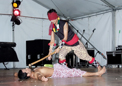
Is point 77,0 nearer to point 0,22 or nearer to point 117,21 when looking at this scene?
point 117,21

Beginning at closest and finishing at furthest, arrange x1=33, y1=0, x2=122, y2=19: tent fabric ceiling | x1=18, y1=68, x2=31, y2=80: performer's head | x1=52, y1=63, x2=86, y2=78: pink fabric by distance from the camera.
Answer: x1=18, y1=68, x2=31, y2=80: performer's head → x1=52, y1=63, x2=86, y2=78: pink fabric → x1=33, y1=0, x2=122, y2=19: tent fabric ceiling

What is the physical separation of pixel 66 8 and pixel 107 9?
1547 millimetres

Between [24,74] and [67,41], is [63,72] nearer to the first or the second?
[67,41]

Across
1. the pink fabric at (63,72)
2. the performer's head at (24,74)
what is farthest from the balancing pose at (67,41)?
the performer's head at (24,74)

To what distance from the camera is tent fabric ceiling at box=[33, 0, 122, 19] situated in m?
6.30

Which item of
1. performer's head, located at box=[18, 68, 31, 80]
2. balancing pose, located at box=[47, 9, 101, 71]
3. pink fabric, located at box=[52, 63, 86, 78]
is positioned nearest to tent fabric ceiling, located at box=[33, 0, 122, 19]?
balancing pose, located at box=[47, 9, 101, 71]

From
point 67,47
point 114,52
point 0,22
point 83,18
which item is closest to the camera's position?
point 67,47

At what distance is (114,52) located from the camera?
6508mm

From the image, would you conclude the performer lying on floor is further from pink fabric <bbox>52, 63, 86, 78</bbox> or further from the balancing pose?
the balancing pose

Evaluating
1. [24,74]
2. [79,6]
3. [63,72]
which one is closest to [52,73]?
[63,72]

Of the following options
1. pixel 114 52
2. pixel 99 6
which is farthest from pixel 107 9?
pixel 114 52

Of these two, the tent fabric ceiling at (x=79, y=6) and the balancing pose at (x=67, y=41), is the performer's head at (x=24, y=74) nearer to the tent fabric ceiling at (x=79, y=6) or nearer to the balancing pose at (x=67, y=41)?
the balancing pose at (x=67, y=41)

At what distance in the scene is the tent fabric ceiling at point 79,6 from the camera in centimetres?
630

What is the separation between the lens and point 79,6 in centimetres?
700
